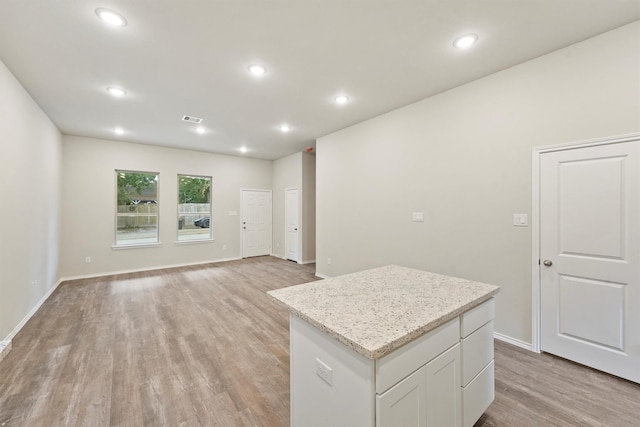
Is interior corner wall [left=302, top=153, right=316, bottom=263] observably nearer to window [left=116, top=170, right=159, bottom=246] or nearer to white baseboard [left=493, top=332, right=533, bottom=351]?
window [left=116, top=170, right=159, bottom=246]

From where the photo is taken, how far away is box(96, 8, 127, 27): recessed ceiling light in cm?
197

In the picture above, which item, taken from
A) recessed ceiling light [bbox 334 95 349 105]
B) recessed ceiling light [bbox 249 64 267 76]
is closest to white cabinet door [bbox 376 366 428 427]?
recessed ceiling light [bbox 249 64 267 76]

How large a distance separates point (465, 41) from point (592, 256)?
2.21 meters

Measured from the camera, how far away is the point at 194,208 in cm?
673

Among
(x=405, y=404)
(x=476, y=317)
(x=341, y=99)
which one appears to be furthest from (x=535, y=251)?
(x=341, y=99)

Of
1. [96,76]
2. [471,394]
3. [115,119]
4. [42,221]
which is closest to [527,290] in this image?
[471,394]

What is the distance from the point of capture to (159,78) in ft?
9.77

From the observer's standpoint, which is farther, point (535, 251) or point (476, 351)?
point (535, 251)

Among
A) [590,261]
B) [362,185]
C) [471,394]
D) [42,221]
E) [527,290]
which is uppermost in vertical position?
[362,185]

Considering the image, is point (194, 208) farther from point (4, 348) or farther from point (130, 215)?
point (4, 348)

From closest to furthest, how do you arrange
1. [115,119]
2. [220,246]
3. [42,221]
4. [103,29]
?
[103,29] < [42,221] < [115,119] < [220,246]

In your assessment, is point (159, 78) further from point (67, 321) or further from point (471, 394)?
point (471, 394)

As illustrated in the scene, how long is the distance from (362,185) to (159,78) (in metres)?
3.11

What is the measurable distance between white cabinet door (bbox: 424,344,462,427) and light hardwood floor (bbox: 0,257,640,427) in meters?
0.57
